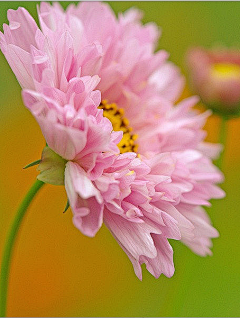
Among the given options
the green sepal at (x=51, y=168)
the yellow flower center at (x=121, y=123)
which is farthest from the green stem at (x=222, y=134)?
the green sepal at (x=51, y=168)

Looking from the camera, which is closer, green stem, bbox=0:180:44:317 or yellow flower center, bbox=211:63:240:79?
green stem, bbox=0:180:44:317

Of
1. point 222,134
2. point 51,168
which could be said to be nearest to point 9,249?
point 51,168

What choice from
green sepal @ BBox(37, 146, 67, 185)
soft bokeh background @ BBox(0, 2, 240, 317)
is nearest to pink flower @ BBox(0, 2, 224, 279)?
green sepal @ BBox(37, 146, 67, 185)

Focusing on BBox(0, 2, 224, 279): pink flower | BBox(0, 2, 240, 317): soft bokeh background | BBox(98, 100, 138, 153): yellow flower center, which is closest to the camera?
BBox(0, 2, 224, 279): pink flower

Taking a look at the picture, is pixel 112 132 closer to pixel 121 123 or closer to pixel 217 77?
pixel 121 123

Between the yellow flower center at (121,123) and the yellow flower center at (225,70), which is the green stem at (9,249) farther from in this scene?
the yellow flower center at (225,70)

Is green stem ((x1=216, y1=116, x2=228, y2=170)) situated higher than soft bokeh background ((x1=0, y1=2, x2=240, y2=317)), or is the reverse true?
green stem ((x1=216, y1=116, x2=228, y2=170))

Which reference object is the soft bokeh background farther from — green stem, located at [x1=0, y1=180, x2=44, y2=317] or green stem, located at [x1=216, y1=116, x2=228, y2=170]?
green stem, located at [x1=0, y1=180, x2=44, y2=317]

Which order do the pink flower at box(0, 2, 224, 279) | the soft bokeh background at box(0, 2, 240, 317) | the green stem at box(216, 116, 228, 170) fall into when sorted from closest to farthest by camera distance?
1. the pink flower at box(0, 2, 224, 279)
2. the green stem at box(216, 116, 228, 170)
3. the soft bokeh background at box(0, 2, 240, 317)
